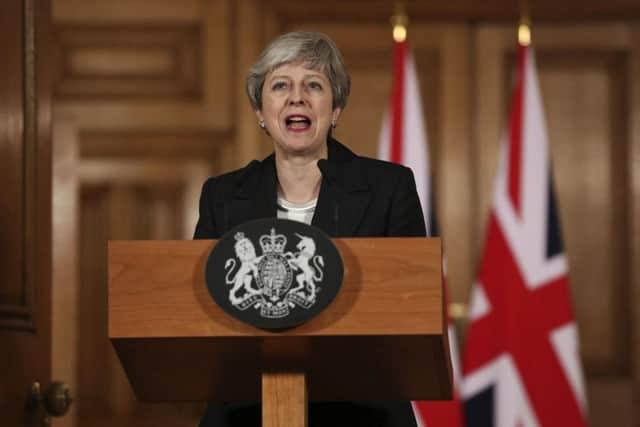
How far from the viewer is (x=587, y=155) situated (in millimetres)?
4723

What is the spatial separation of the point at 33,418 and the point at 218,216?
0.59 m

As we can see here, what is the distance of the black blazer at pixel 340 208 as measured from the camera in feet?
6.84

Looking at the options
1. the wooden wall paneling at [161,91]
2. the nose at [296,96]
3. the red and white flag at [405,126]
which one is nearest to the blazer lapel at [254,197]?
the nose at [296,96]

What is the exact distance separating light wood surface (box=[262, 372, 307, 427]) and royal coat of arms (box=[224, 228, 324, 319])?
17 centimetres

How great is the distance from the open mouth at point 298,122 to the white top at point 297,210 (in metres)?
0.14

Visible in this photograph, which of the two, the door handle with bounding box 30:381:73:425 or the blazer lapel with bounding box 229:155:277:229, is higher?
the blazer lapel with bounding box 229:155:277:229

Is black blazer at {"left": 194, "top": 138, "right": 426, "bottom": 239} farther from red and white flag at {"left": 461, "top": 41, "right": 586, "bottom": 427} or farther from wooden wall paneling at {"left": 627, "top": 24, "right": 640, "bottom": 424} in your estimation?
wooden wall paneling at {"left": 627, "top": 24, "right": 640, "bottom": 424}

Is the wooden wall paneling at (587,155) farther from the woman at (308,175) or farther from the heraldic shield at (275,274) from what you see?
the heraldic shield at (275,274)

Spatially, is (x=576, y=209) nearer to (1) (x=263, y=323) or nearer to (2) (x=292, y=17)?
(2) (x=292, y=17)

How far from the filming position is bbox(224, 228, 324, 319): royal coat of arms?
1.68 meters

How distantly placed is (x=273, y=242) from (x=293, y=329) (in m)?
0.12

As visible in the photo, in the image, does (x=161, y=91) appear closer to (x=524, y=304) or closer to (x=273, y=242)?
(x=524, y=304)

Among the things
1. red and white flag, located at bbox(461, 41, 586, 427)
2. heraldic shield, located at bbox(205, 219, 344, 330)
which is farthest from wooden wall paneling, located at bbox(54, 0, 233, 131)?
heraldic shield, located at bbox(205, 219, 344, 330)

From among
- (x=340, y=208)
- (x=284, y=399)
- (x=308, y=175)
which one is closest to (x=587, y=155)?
(x=308, y=175)
